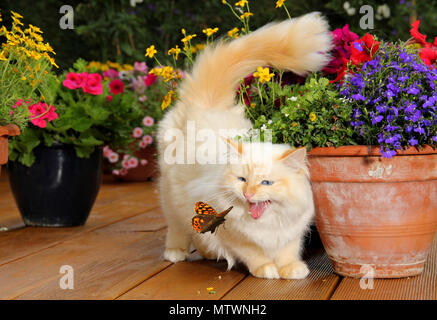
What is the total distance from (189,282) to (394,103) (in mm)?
878

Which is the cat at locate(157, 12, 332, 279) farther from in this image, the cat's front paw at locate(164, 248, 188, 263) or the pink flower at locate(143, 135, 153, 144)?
the pink flower at locate(143, 135, 153, 144)

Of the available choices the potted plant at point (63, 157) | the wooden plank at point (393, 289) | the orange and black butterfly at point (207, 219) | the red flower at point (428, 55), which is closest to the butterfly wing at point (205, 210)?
the orange and black butterfly at point (207, 219)

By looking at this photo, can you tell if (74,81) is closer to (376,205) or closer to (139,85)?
(376,205)

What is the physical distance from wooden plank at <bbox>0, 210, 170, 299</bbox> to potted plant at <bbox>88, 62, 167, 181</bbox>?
1718 millimetres

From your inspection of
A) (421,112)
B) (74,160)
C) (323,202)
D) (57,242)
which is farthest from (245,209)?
(74,160)

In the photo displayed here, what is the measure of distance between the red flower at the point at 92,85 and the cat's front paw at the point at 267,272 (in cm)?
140

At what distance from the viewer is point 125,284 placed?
6.20 ft

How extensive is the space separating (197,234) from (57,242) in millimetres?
788

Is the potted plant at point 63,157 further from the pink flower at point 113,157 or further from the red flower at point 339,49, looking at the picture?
the pink flower at point 113,157

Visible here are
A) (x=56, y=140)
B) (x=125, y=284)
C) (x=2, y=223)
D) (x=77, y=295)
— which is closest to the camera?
(x=77, y=295)

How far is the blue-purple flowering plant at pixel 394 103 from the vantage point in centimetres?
174

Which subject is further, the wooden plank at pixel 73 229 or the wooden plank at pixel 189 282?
the wooden plank at pixel 73 229

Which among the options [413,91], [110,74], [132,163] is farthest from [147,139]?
[413,91]

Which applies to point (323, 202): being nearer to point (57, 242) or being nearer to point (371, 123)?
point (371, 123)
